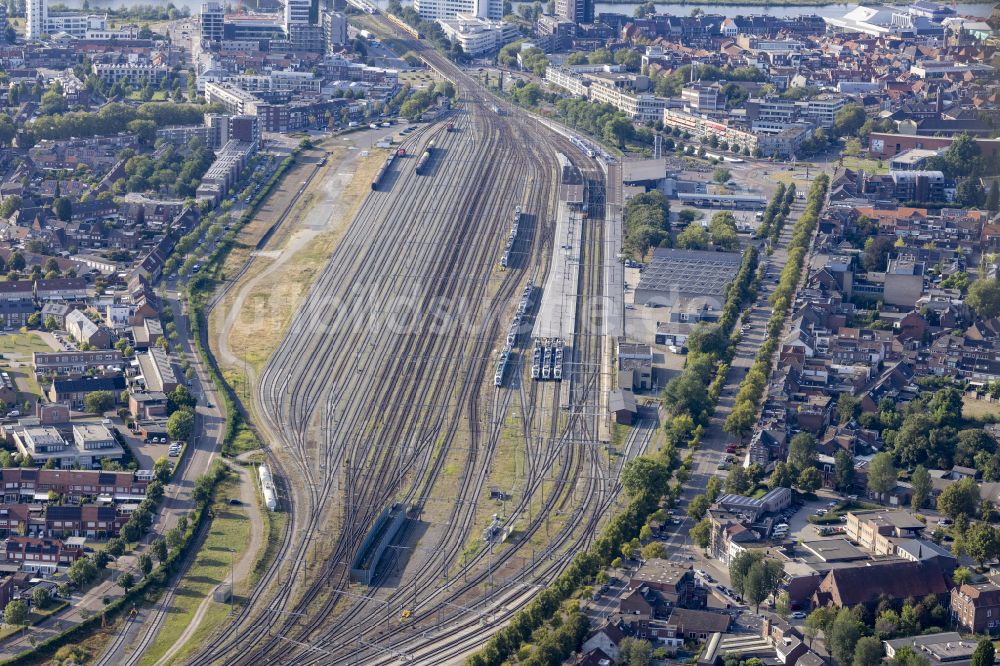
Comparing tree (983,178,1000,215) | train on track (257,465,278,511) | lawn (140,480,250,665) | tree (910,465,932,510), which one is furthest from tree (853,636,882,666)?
tree (983,178,1000,215)

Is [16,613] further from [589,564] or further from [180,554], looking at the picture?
[589,564]

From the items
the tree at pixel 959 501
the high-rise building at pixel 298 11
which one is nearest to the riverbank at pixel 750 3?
the high-rise building at pixel 298 11

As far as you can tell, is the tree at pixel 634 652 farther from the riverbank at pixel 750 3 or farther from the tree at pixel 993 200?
the riverbank at pixel 750 3

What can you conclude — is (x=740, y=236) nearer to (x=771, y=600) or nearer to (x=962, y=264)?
(x=962, y=264)

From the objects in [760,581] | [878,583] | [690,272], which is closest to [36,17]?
[690,272]

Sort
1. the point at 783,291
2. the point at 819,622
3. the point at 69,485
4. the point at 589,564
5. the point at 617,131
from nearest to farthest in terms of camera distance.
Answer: the point at 819,622, the point at 589,564, the point at 69,485, the point at 783,291, the point at 617,131

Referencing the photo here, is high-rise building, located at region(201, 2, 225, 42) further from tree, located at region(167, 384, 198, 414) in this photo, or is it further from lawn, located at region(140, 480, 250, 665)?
lawn, located at region(140, 480, 250, 665)

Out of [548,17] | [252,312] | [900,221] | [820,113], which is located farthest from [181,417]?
[548,17]
